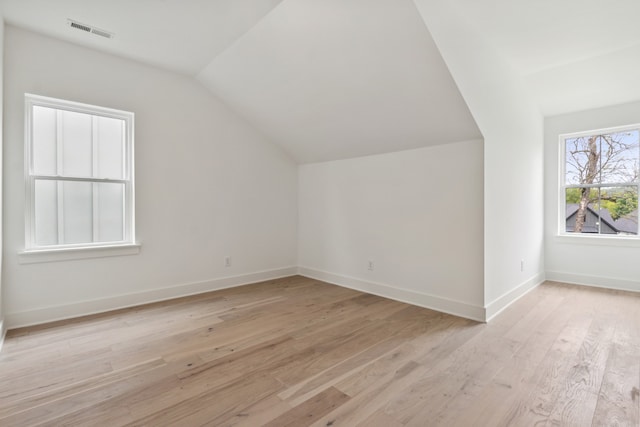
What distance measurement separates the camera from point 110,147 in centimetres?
324

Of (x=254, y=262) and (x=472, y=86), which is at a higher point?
(x=472, y=86)

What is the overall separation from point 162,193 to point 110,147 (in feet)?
2.23

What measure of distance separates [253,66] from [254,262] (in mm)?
2496

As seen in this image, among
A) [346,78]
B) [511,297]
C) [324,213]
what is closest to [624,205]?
[511,297]

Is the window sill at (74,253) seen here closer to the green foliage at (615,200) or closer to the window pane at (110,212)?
the window pane at (110,212)

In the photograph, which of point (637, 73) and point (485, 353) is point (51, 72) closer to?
point (485, 353)

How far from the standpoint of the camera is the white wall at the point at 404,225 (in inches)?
115

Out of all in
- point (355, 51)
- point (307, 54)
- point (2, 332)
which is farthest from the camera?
point (307, 54)

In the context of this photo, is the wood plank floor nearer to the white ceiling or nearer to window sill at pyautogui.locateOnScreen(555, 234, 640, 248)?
window sill at pyautogui.locateOnScreen(555, 234, 640, 248)

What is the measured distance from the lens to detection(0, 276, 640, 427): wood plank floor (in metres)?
1.57

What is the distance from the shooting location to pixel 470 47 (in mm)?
2656

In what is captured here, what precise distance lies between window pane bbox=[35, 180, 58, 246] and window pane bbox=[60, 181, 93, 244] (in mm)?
68

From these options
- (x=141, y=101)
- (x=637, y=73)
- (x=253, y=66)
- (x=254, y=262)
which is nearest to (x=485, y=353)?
(x=254, y=262)

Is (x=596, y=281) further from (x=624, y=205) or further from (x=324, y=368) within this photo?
(x=324, y=368)
